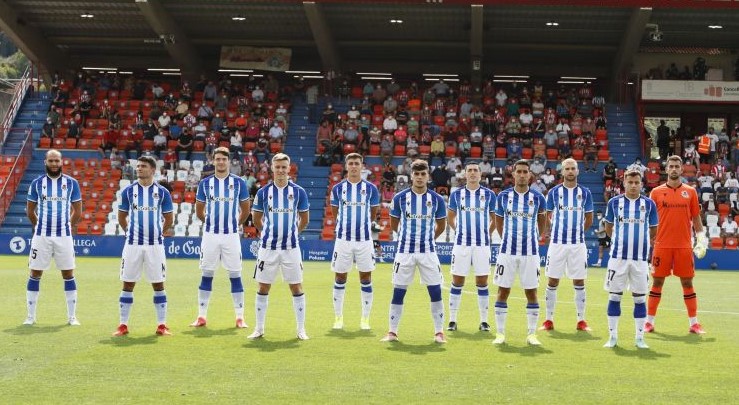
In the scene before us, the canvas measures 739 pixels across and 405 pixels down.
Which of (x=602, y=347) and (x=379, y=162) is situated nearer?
(x=602, y=347)

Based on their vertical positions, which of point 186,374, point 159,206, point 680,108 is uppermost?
point 680,108

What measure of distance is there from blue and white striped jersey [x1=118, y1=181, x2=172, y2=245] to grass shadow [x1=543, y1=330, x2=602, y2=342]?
16.8 ft

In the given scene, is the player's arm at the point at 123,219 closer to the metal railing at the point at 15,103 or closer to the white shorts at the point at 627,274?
the white shorts at the point at 627,274

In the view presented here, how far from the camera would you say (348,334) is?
12.4m

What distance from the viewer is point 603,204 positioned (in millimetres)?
33219

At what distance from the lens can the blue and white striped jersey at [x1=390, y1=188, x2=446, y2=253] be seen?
11625 millimetres

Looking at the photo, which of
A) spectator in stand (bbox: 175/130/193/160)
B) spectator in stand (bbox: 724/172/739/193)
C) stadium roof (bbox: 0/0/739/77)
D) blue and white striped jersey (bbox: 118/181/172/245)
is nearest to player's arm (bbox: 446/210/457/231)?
blue and white striped jersey (bbox: 118/181/172/245)

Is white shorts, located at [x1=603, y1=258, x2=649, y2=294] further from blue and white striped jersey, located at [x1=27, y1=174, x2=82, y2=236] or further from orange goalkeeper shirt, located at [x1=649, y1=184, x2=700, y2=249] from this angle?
blue and white striped jersey, located at [x1=27, y1=174, x2=82, y2=236]

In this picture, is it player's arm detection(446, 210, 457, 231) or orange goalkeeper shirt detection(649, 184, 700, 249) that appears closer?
player's arm detection(446, 210, 457, 231)

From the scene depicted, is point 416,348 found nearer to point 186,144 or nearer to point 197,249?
point 197,249

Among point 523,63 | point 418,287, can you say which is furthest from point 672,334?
point 523,63

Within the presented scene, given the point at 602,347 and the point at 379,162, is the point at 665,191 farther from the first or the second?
the point at 379,162

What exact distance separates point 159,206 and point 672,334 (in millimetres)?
6844

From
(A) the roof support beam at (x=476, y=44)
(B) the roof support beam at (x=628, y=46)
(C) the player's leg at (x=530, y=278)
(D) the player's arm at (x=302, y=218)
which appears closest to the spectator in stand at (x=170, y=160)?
(A) the roof support beam at (x=476, y=44)
